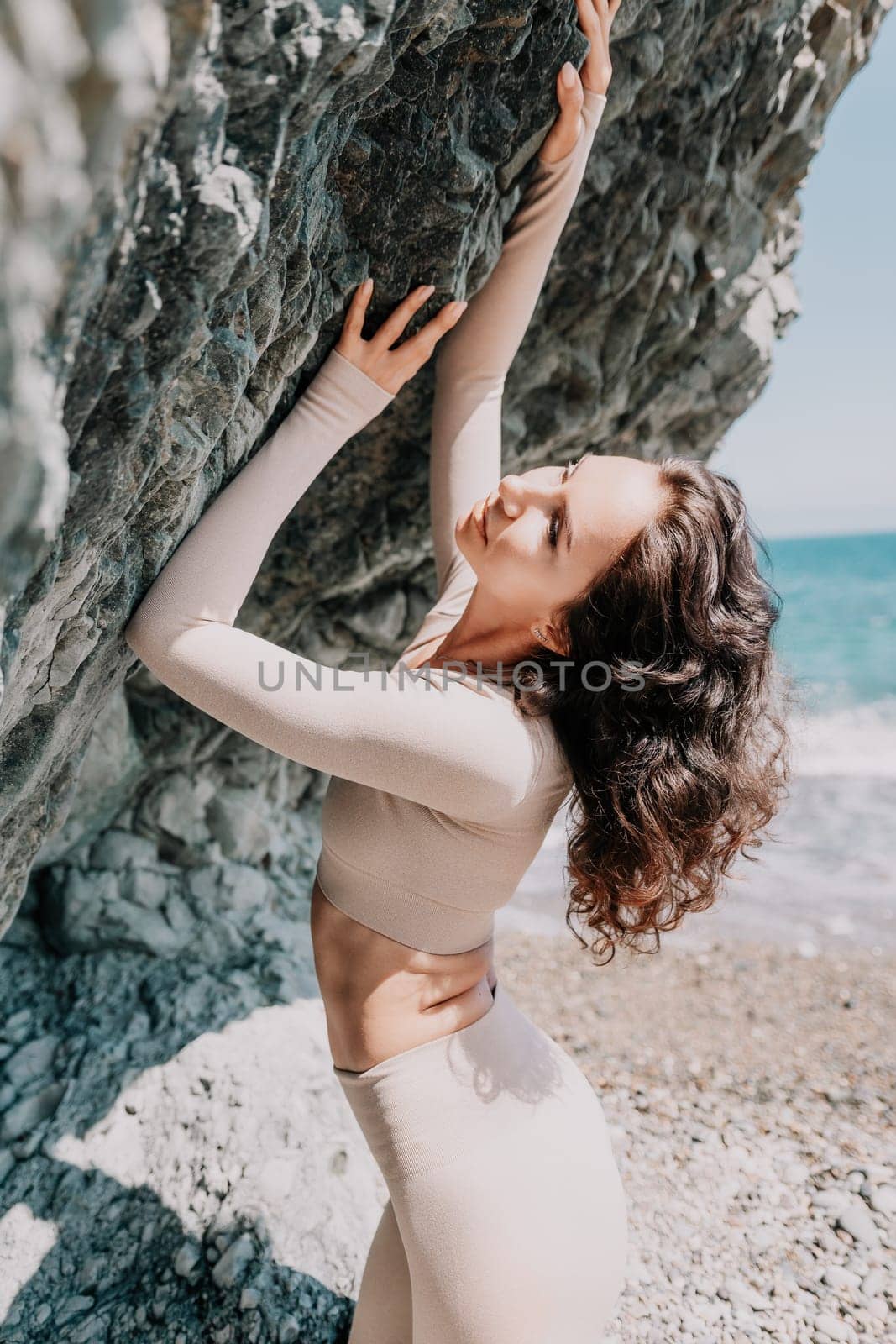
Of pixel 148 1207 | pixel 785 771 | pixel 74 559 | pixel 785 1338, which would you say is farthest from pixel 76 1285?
pixel 785 771

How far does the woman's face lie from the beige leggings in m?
1.11

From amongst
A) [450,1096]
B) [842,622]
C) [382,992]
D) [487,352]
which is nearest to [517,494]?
[487,352]

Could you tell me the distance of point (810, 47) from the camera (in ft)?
12.1

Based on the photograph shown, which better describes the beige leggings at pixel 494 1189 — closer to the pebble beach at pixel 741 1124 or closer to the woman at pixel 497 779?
the woman at pixel 497 779

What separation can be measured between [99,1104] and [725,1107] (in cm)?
290

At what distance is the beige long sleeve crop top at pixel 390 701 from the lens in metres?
1.79

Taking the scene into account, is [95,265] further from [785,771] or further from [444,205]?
[785,771]

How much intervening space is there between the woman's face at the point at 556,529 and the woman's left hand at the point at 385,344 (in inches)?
18.2

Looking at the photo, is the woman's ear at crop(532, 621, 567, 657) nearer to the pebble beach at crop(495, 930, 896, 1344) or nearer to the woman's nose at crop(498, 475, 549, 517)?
Result: the woman's nose at crop(498, 475, 549, 517)

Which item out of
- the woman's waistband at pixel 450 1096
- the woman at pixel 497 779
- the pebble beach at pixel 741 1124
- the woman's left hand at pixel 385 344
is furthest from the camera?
the pebble beach at pixel 741 1124

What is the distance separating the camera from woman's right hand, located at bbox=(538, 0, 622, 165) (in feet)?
7.95

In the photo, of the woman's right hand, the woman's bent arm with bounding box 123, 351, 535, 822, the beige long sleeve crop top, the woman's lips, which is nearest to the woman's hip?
the beige long sleeve crop top

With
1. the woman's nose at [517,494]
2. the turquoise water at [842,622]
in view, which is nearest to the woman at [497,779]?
the woman's nose at [517,494]

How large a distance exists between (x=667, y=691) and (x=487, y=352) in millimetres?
1320
